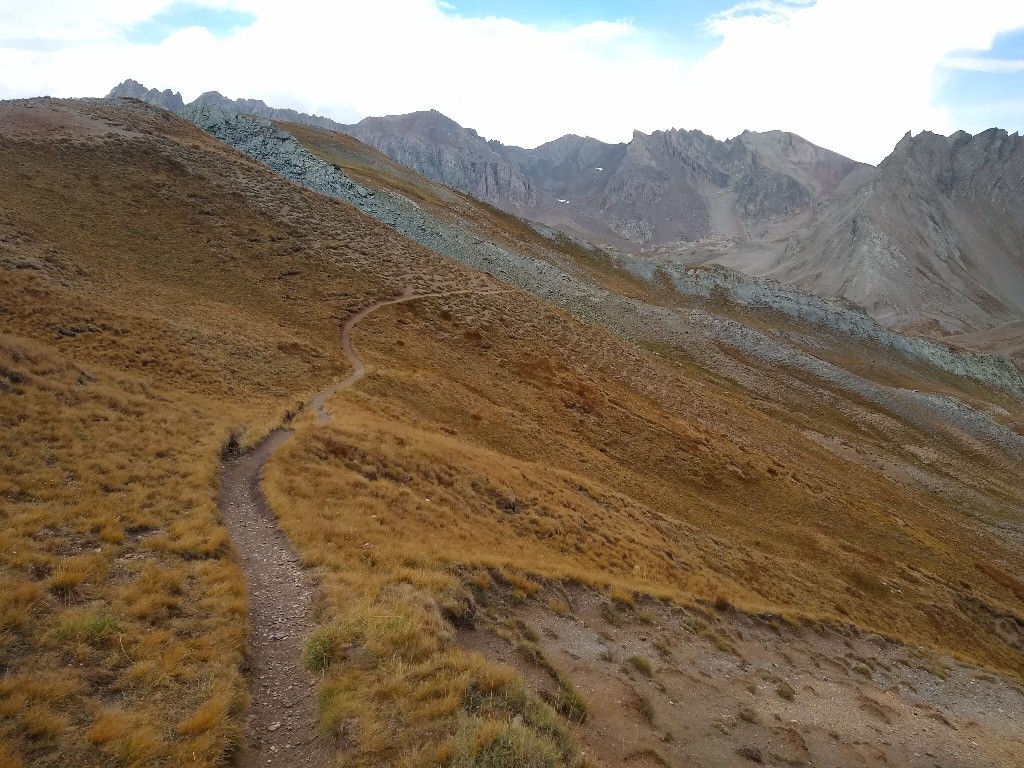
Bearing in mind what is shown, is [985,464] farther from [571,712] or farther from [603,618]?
[571,712]

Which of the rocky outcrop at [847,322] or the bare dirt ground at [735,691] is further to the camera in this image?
the rocky outcrop at [847,322]

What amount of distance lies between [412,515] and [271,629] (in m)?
7.72

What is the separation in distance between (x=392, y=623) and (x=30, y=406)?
1536cm

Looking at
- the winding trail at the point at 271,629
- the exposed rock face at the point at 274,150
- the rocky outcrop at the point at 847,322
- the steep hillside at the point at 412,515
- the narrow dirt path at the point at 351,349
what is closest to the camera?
the winding trail at the point at 271,629

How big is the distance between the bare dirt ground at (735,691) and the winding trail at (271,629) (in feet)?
12.2

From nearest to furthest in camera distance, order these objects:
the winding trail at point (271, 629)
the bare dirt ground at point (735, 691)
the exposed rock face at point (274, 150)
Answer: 1. the winding trail at point (271, 629)
2. the bare dirt ground at point (735, 691)
3. the exposed rock face at point (274, 150)

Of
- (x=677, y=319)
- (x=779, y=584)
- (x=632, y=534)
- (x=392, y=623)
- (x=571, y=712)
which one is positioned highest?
(x=677, y=319)

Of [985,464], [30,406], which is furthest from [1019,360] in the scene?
[30,406]

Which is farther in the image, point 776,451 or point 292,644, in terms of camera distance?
point 776,451

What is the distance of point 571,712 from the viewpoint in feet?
33.4

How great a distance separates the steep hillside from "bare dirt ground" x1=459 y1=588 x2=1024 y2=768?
0.12 m

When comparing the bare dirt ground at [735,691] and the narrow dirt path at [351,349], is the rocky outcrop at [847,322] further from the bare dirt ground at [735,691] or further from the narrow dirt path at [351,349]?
the bare dirt ground at [735,691]

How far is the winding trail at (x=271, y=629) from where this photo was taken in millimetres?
7961

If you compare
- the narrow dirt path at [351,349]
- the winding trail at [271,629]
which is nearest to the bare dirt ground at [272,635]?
the winding trail at [271,629]
